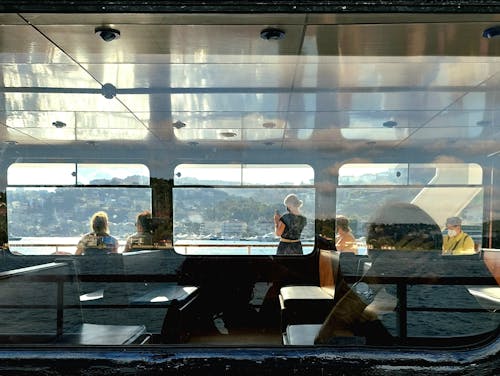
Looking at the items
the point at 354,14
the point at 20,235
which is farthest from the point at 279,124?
the point at 354,14

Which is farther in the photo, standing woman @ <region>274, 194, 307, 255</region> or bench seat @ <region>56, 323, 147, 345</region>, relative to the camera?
standing woman @ <region>274, 194, 307, 255</region>

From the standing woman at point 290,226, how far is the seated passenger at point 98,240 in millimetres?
1386

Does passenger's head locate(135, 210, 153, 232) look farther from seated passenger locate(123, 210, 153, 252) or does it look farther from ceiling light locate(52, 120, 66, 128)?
ceiling light locate(52, 120, 66, 128)

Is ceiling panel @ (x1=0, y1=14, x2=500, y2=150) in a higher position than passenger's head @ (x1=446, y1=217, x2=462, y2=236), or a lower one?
higher

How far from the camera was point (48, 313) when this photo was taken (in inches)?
69.6

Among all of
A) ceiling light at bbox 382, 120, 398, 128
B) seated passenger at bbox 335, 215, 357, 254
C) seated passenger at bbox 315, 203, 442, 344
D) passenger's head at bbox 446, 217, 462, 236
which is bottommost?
seated passenger at bbox 335, 215, 357, 254

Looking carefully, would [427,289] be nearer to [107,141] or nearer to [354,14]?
[354,14]

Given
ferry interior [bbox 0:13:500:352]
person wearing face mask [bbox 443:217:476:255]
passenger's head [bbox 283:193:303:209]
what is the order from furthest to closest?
passenger's head [bbox 283:193:303:209], person wearing face mask [bbox 443:217:476:255], ferry interior [bbox 0:13:500:352]

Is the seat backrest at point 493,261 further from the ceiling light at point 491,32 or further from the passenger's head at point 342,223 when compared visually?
the passenger's head at point 342,223

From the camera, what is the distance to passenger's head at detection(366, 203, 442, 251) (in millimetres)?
1645

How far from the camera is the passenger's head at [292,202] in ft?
12.7

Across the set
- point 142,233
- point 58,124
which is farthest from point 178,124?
point 142,233

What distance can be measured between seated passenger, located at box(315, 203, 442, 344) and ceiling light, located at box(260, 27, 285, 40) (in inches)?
26.5

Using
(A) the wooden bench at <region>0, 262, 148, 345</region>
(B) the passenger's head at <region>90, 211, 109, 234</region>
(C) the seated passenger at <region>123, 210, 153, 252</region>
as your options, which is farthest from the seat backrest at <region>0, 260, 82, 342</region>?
(C) the seated passenger at <region>123, 210, 153, 252</region>
